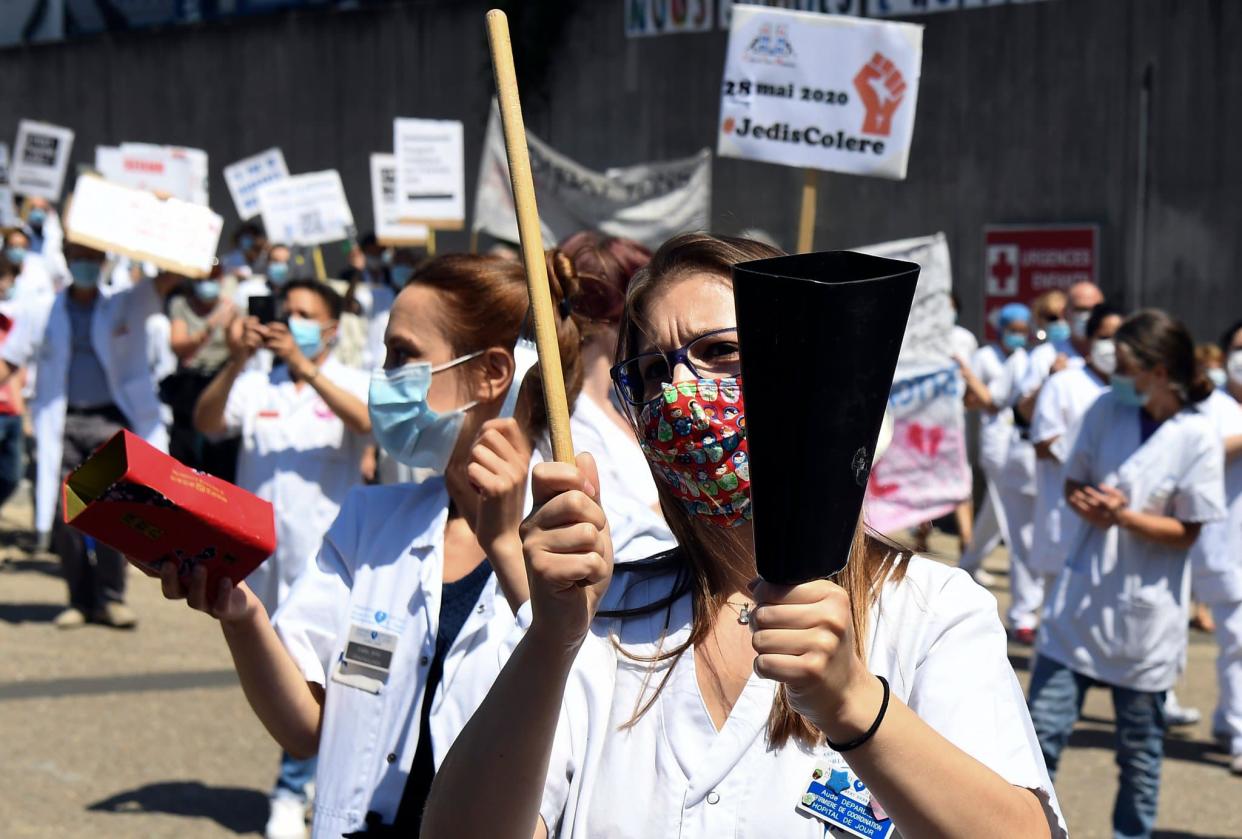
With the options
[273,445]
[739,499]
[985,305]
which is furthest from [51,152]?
[739,499]

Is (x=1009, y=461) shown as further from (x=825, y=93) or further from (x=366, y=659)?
(x=366, y=659)

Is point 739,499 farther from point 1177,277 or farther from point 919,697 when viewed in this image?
point 1177,277

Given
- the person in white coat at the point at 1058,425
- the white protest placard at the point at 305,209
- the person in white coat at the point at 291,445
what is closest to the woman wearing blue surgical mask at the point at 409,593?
the person in white coat at the point at 291,445

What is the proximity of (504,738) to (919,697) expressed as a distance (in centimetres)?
49

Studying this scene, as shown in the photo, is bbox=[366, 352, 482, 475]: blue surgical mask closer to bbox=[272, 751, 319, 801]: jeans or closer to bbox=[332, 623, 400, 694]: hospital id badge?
bbox=[332, 623, 400, 694]: hospital id badge

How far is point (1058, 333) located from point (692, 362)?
997 centimetres

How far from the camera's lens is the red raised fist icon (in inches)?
289

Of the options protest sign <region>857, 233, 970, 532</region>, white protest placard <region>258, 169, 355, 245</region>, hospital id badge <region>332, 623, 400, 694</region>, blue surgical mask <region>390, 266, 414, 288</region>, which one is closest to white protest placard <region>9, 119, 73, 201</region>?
white protest placard <region>258, 169, 355, 245</region>

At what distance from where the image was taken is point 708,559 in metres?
2.20

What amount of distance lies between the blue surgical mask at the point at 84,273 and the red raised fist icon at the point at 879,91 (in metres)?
4.48

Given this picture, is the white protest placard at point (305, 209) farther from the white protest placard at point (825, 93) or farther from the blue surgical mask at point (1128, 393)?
the blue surgical mask at point (1128, 393)

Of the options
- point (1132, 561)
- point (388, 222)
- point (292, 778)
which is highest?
point (388, 222)

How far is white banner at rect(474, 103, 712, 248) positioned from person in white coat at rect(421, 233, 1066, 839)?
23.7ft

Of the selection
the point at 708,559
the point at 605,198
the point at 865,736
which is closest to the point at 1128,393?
the point at 605,198
